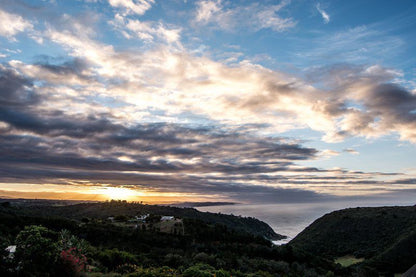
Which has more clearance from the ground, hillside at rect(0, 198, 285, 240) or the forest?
the forest

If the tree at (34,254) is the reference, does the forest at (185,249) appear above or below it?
below

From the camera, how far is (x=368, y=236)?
5562 centimetres

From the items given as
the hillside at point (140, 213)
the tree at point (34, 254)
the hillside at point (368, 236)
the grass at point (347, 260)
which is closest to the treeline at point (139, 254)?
the tree at point (34, 254)

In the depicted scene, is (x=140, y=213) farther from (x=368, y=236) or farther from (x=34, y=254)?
(x=34, y=254)

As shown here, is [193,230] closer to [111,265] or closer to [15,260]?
[111,265]

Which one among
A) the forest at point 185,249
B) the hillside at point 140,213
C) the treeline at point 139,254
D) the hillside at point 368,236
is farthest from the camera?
the hillside at point 140,213

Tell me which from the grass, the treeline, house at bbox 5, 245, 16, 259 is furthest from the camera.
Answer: the grass

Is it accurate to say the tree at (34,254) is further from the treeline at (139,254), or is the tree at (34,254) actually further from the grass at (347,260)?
the grass at (347,260)

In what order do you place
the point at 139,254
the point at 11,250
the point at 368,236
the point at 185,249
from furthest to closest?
the point at 368,236, the point at 185,249, the point at 139,254, the point at 11,250

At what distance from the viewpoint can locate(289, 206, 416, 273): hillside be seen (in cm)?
4106

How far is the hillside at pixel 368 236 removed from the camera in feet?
135

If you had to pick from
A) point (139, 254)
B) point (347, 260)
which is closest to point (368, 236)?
point (347, 260)

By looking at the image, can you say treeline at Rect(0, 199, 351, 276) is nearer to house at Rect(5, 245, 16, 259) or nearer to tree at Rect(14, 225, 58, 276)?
tree at Rect(14, 225, 58, 276)

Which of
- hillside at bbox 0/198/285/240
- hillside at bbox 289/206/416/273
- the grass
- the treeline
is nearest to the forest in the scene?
the treeline
